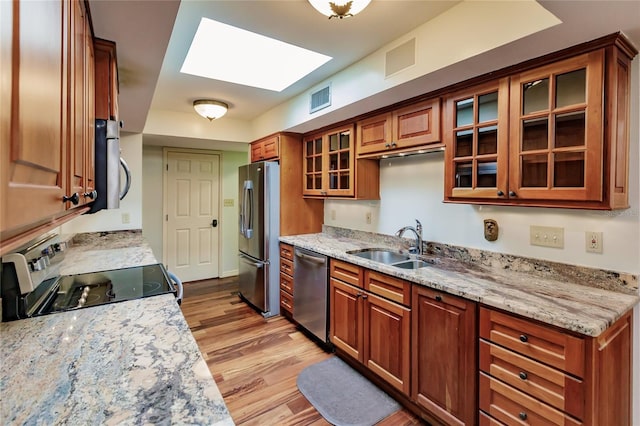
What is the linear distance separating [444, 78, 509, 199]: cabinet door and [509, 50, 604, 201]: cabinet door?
0.05 metres

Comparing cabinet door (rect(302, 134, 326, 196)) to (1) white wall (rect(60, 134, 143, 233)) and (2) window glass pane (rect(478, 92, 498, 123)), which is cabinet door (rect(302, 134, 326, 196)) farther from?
(1) white wall (rect(60, 134, 143, 233))

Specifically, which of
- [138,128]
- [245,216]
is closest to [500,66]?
[245,216]

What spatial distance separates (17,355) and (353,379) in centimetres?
201

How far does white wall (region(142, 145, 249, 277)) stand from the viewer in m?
4.56

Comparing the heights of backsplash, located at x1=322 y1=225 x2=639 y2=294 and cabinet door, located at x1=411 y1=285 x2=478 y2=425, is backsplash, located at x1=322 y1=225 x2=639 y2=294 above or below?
above

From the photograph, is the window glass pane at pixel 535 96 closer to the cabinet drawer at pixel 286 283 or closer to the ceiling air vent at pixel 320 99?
the ceiling air vent at pixel 320 99

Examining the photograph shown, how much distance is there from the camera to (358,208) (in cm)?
325

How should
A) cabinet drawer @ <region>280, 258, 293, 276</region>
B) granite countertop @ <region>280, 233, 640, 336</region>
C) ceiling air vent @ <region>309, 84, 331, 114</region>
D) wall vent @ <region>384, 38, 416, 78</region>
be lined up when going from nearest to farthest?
granite countertop @ <region>280, 233, 640, 336</region>, wall vent @ <region>384, 38, 416, 78</region>, ceiling air vent @ <region>309, 84, 331, 114</region>, cabinet drawer @ <region>280, 258, 293, 276</region>

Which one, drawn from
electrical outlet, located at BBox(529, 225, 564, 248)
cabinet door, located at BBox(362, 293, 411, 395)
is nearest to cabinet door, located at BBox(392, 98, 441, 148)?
electrical outlet, located at BBox(529, 225, 564, 248)

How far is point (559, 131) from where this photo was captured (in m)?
1.55

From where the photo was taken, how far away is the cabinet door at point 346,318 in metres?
2.37

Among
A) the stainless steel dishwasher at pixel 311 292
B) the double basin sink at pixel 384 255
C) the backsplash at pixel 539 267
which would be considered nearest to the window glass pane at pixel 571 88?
the backsplash at pixel 539 267

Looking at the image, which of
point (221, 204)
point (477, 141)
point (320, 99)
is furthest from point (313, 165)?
point (221, 204)

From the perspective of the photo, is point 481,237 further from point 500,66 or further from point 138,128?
point 138,128
